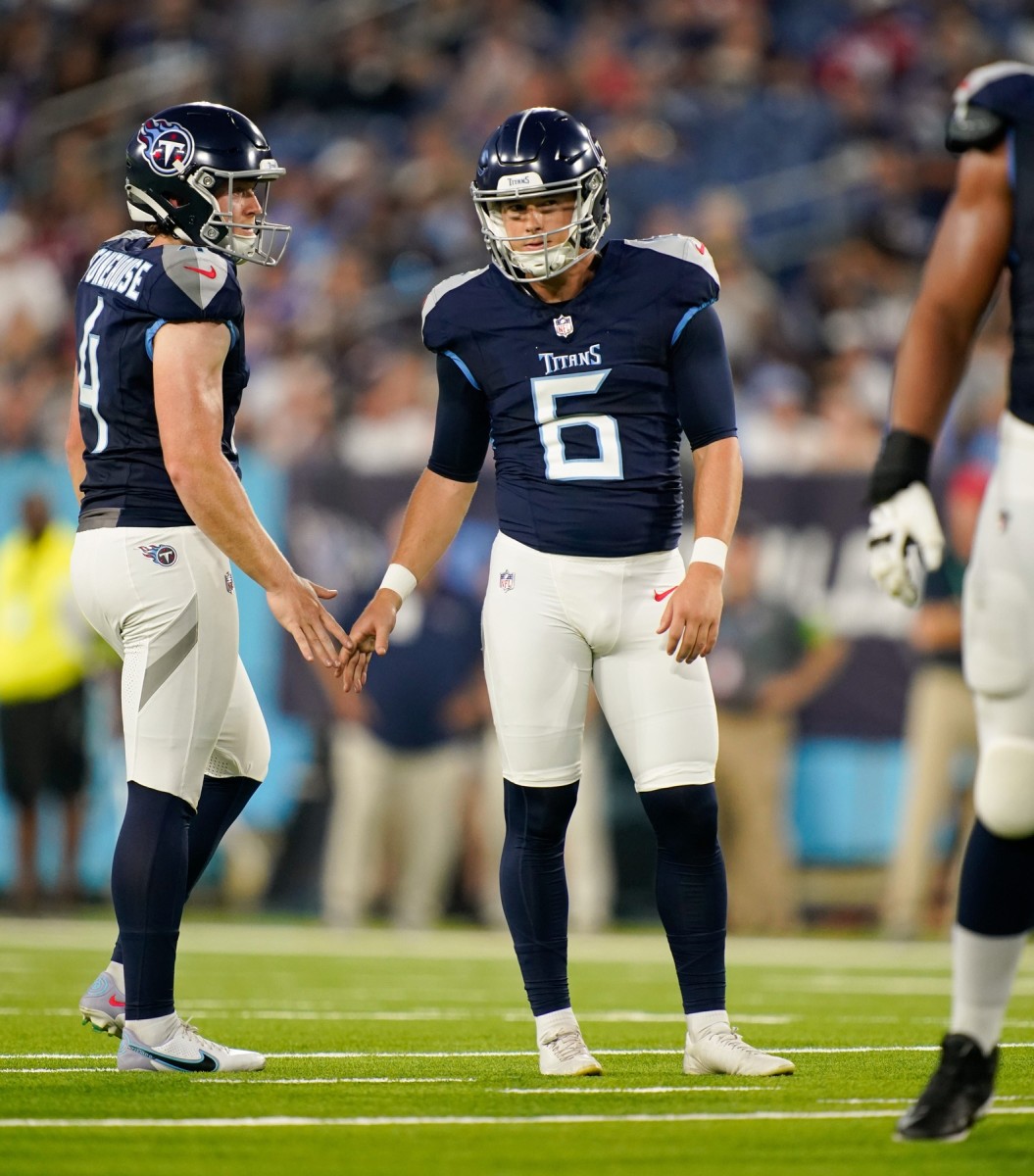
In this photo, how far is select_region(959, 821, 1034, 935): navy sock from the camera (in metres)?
3.19

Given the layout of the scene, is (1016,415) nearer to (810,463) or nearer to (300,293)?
(810,463)

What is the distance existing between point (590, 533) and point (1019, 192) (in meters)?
1.39

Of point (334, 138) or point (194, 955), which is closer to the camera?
point (194, 955)

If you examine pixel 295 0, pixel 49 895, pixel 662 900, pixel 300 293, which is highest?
pixel 295 0

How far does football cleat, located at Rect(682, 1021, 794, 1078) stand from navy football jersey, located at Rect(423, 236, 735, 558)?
104 centimetres

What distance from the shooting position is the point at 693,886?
4176 mm

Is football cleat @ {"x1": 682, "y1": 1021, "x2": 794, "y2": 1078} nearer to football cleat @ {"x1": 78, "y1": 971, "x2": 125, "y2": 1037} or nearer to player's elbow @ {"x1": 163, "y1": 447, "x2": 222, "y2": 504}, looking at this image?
football cleat @ {"x1": 78, "y1": 971, "x2": 125, "y2": 1037}

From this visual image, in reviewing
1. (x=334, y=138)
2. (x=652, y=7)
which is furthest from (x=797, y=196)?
(x=334, y=138)

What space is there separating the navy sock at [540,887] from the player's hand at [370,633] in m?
0.46

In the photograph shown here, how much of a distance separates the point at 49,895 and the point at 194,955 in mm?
2626

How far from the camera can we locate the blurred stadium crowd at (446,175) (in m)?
10.6

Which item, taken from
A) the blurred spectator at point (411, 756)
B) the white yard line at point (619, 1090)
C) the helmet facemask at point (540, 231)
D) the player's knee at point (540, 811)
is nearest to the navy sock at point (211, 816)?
the player's knee at point (540, 811)

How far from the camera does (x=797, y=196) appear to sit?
12.1 meters

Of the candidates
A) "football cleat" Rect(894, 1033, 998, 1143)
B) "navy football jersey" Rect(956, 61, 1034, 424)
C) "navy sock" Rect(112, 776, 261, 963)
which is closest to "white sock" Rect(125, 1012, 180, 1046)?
"navy sock" Rect(112, 776, 261, 963)
